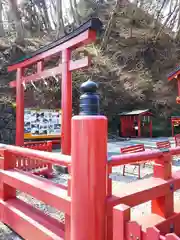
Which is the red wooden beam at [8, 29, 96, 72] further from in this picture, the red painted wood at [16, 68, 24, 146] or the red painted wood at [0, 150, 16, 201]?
the red painted wood at [0, 150, 16, 201]

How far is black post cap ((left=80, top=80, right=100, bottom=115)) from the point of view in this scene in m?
1.63

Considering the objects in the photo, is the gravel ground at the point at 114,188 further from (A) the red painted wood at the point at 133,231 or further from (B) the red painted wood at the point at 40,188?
(A) the red painted wood at the point at 133,231

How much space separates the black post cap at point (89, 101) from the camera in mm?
1633

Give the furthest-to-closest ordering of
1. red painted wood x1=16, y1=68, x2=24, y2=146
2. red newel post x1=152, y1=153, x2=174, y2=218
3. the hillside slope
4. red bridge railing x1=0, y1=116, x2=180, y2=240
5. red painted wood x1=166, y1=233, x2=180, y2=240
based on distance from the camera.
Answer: the hillside slope, red painted wood x1=16, y1=68, x2=24, y2=146, red newel post x1=152, y1=153, x2=174, y2=218, red bridge railing x1=0, y1=116, x2=180, y2=240, red painted wood x1=166, y1=233, x2=180, y2=240

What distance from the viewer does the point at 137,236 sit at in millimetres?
1309

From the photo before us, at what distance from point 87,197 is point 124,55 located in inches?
834

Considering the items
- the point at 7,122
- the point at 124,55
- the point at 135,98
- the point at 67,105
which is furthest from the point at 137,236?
the point at 124,55

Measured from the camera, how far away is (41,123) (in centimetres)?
969

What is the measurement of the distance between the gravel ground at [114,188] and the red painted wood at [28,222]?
0.42 ft

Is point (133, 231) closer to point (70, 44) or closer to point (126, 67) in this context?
point (70, 44)

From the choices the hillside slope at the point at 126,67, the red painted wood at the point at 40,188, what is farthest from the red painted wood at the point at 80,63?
the hillside slope at the point at 126,67

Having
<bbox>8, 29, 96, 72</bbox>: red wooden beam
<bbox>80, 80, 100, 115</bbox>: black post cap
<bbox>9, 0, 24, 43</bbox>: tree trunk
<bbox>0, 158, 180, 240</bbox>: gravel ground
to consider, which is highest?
<bbox>9, 0, 24, 43</bbox>: tree trunk

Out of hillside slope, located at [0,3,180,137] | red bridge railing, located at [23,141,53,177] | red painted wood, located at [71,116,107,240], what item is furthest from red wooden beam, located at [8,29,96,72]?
hillside slope, located at [0,3,180,137]

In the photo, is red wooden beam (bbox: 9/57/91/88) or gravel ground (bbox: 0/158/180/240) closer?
gravel ground (bbox: 0/158/180/240)
